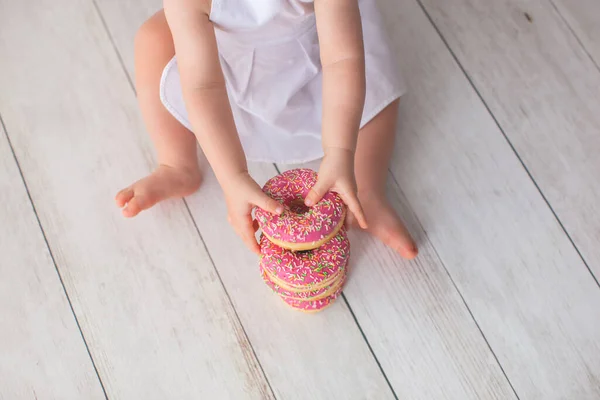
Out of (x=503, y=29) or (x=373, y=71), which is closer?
(x=373, y=71)

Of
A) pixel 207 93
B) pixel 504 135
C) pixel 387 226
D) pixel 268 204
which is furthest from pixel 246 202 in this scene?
pixel 504 135

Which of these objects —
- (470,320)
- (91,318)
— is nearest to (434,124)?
(470,320)

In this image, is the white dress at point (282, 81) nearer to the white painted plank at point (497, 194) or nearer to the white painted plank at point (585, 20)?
the white painted plank at point (497, 194)

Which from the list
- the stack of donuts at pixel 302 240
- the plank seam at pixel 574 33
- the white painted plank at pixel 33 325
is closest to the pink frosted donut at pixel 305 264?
the stack of donuts at pixel 302 240

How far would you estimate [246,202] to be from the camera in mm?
733

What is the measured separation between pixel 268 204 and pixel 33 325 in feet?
1.42

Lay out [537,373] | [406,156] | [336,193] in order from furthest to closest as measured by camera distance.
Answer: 1. [406,156]
2. [537,373]
3. [336,193]

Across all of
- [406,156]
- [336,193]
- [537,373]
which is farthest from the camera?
[406,156]

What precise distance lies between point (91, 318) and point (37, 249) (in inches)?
5.4

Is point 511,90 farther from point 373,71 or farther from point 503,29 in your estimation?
point 373,71

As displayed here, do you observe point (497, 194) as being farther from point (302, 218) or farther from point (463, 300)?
point (302, 218)

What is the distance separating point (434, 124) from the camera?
979mm

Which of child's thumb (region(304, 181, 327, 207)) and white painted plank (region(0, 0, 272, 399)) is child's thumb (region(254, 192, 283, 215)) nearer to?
child's thumb (region(304, 181, 327, 207))

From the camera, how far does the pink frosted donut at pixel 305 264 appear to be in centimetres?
75
